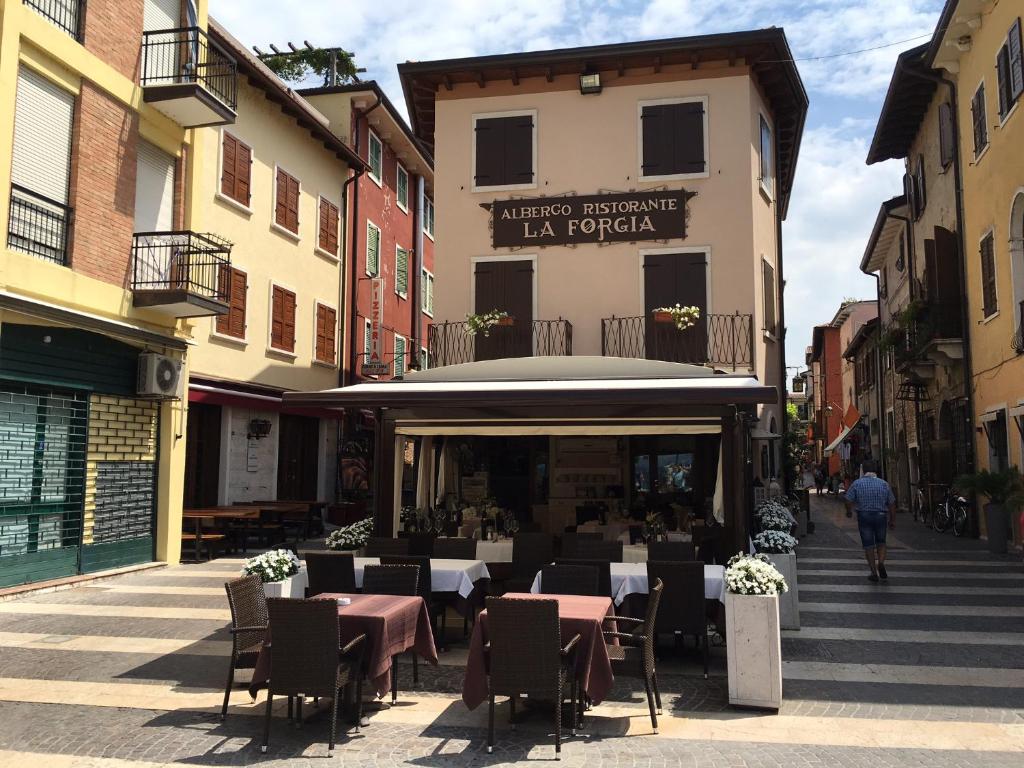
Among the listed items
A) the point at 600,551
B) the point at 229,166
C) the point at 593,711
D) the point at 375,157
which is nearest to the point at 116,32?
the point at 229,166

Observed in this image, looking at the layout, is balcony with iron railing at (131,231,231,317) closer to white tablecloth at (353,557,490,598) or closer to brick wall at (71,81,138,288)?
brick wall at (71,81,138,288)

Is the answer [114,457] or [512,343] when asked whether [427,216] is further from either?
[114,457]

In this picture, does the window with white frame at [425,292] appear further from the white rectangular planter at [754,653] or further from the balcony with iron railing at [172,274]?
the white rectangular planter at [754,653]

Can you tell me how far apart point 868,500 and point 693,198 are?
284 inches

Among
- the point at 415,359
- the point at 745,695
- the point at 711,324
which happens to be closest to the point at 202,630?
the point at 745,695

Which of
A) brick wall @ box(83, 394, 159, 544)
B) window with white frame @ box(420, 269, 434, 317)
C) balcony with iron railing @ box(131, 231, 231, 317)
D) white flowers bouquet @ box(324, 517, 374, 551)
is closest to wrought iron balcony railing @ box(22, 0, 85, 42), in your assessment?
balcony with iron railing @ box(131, 231, 231, 317)

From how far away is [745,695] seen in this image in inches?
244

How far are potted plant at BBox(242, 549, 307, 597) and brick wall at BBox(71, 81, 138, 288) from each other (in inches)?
265

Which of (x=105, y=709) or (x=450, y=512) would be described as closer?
(x=105, y=709)

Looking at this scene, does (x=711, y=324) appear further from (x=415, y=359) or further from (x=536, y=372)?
(x=415, y=359)

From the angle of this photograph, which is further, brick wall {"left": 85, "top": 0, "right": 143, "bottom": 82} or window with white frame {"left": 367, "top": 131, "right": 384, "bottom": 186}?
window with white frame {"left": 367, "top": 131, "right": 384, "bottom": 186}

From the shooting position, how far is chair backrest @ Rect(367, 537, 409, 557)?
9094 millimetres

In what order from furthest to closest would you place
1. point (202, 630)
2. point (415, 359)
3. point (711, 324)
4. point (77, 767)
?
point (415, 359), point (711, 324), point (202, 630), point (77, 767)

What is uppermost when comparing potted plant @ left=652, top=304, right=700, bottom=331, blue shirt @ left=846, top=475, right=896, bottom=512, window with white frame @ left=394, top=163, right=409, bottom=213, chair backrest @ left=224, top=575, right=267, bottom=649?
window with white frame @ left=394, top=163, right=409, bottom=213
